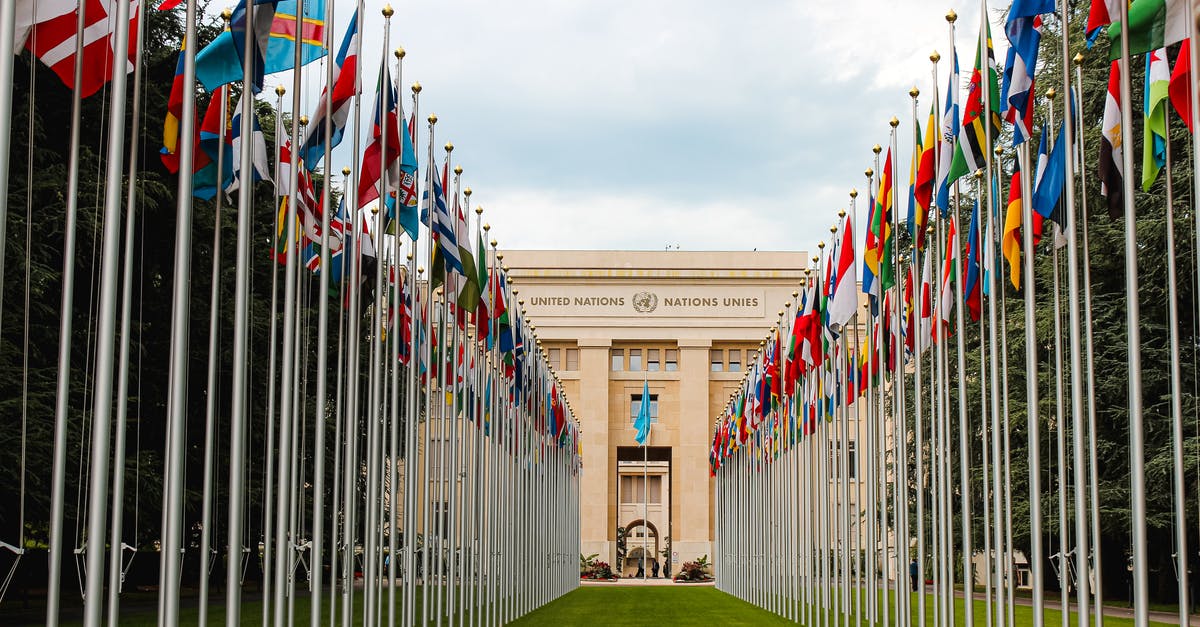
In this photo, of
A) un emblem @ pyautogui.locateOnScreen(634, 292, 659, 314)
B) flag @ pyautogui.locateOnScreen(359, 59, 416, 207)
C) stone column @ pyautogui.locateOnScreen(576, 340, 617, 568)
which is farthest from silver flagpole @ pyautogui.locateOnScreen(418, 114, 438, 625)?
un emblem @ pyautogui.locateOnScreen(634, 292, 659, 314)

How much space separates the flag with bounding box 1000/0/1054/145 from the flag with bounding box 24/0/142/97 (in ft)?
28.5

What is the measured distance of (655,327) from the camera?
261ft

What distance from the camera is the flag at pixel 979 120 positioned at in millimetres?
15617

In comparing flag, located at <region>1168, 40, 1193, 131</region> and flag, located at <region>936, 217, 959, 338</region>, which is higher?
flag, located at <region>1168, 40, 1193, 131</region>

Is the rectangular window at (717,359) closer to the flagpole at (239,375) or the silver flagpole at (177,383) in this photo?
the flagpole at (239,375)

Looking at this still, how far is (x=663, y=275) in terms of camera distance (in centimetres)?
7956

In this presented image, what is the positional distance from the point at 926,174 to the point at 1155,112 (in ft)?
16.9

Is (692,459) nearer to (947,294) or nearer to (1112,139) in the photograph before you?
(947,294)

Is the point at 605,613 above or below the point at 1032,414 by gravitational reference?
below

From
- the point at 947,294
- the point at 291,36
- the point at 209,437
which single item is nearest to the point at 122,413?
the point at 209,437

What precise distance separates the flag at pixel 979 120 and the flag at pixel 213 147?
8.37 meters

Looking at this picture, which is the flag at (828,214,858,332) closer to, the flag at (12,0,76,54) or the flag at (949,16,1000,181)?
the flag at (949,16,1000,181)

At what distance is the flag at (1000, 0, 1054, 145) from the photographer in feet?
46.4

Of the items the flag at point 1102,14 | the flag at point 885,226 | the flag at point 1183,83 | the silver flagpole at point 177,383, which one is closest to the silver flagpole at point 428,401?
the flag at point 885,226
